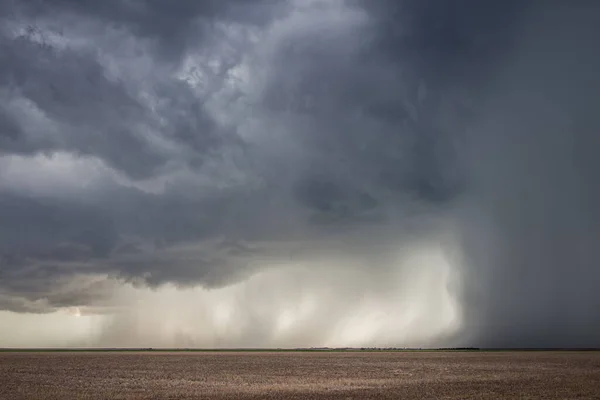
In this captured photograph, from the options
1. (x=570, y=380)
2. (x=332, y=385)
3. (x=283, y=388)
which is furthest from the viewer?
(x=570, y=380)

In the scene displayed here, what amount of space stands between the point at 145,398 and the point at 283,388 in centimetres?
1395

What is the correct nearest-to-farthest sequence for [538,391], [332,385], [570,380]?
[538,391]
[332,385]
[570,380]

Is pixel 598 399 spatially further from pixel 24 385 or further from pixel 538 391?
pixel 24 385

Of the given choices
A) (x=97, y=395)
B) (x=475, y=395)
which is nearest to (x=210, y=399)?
(x=97, y=395)

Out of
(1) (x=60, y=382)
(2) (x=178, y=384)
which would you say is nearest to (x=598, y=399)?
(2) (x=178, y=384)

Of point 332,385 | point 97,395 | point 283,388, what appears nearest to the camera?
point 97,395

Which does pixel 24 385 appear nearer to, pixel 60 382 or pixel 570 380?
pixel 60 382

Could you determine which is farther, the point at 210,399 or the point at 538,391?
the point at 538,391

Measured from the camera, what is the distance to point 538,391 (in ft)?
156

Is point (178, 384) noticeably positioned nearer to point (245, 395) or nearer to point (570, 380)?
point (245, 395)

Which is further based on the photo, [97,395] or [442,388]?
[442,388]

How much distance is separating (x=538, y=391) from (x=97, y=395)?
3822cm

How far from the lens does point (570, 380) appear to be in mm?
59094

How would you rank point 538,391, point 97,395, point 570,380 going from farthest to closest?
1. point 570,380
2. point 538,391
3. point 97,395
